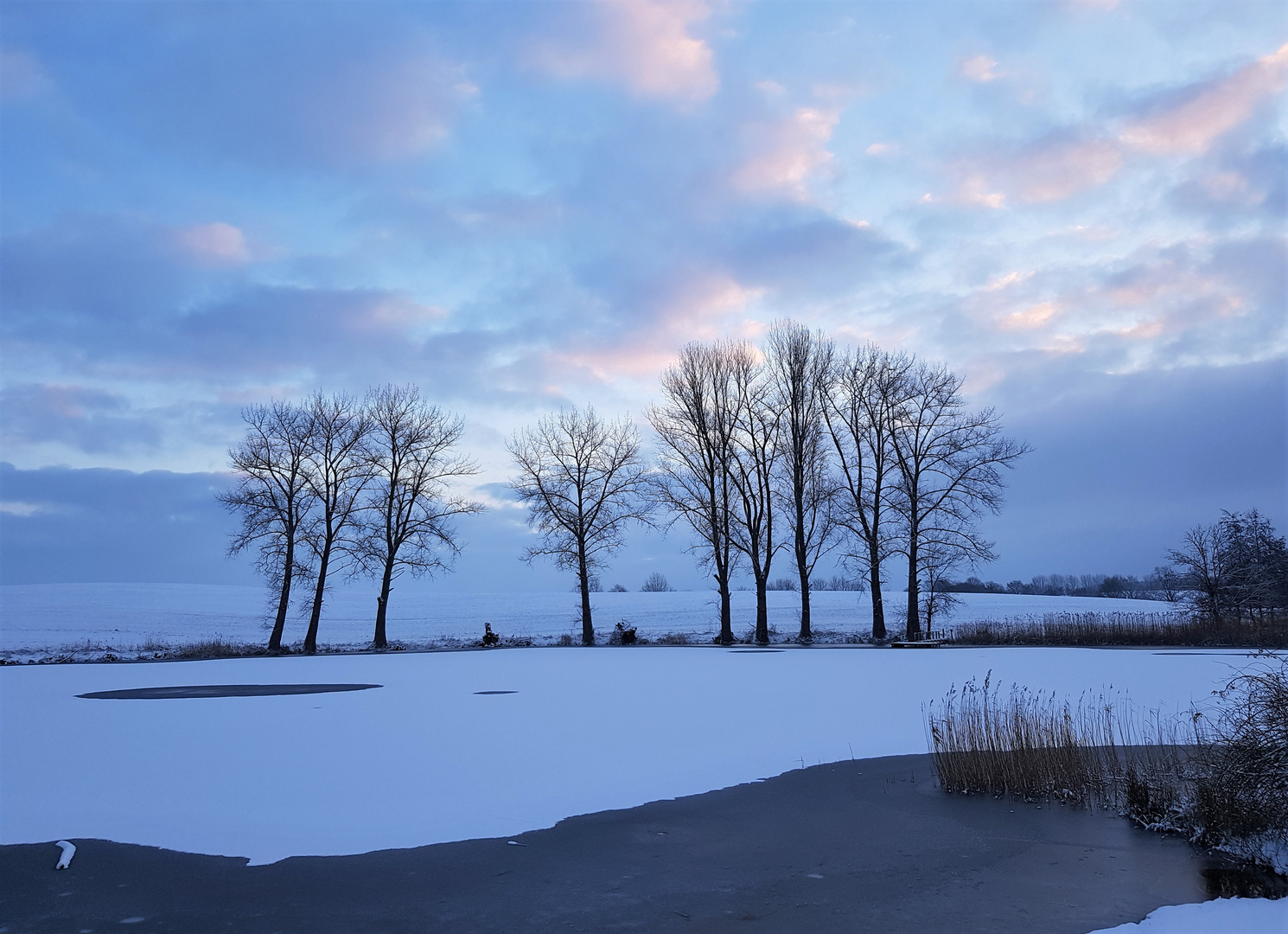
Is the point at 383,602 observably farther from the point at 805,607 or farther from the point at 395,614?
the point at 395,614

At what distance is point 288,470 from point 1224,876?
126ft

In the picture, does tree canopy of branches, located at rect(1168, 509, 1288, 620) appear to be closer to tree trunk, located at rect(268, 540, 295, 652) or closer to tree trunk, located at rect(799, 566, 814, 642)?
tree trunk, located at rect(799, 566, 814, 642)

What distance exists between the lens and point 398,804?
936 cm

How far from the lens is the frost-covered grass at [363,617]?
4156 cm

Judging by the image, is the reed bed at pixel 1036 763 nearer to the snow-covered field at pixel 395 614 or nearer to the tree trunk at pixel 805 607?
the tree trunk at pixel 805 607

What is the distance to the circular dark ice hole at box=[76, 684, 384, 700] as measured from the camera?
19.7 meters

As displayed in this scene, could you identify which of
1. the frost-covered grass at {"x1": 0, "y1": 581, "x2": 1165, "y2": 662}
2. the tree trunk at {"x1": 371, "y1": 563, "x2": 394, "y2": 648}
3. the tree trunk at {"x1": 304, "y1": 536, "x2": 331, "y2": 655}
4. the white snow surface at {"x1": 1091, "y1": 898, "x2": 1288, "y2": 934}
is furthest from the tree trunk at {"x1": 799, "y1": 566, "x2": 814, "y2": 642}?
Answer: the white snow surface at {"x1": 1091, "y1": 898, "x2": 1288, "y2": 934}

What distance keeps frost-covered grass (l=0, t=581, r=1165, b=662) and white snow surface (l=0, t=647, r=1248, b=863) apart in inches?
665

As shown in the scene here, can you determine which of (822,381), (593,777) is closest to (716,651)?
(822,381)

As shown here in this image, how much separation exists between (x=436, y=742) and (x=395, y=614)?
190 ft

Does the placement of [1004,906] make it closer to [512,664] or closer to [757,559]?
[512,664]

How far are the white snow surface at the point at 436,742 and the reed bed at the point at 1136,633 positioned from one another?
7.81m

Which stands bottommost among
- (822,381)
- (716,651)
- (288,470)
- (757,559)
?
(716,651)

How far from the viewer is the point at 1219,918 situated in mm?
6195
